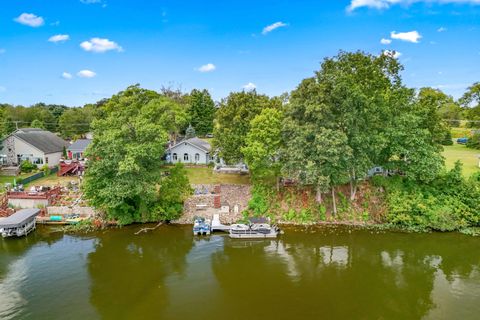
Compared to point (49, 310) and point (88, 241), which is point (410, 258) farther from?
point (88, 241)

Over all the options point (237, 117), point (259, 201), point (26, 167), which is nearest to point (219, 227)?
point (259, 201)

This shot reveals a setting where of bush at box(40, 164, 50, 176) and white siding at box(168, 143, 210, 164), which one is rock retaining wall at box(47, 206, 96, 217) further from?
white siding at box(168, 143, 210, 164)

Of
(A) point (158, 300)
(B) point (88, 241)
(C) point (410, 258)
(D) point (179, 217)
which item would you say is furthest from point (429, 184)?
(B) point (88, 241)

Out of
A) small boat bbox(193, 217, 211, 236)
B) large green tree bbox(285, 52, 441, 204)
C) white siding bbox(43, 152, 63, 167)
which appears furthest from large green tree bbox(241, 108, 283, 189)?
white siding bbox(43, 152, 63, 167)

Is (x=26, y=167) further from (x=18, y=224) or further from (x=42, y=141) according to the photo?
(x=18, y=224)

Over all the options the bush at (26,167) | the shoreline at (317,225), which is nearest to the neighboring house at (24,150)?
the bush at (26,167)
